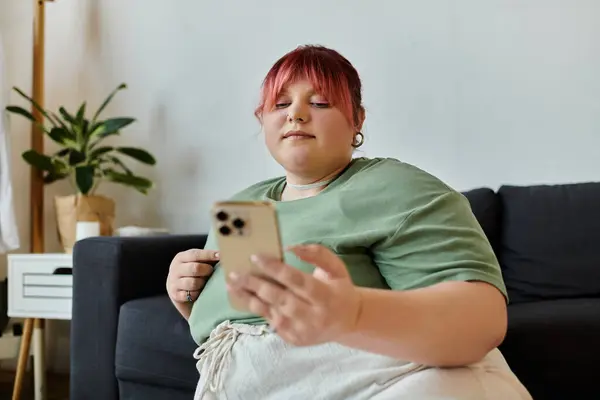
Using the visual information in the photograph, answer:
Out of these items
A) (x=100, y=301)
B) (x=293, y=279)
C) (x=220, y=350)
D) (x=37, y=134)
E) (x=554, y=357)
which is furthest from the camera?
(x=37, y=134)

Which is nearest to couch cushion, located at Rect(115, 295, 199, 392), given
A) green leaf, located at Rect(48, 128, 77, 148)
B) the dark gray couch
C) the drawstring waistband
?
the dark gray couch

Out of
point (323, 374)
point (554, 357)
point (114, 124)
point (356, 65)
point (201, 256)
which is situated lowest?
point (554, 357)

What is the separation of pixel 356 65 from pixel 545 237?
2.93 ft

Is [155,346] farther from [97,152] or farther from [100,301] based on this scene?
[97,152]

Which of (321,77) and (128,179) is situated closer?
(321,77)

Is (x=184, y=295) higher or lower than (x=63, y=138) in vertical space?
lower

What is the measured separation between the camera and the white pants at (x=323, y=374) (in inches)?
29.4

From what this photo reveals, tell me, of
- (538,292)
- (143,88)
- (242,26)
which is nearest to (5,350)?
(143,88)

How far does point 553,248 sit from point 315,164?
3.29 feet

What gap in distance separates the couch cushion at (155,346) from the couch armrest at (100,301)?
49 mm

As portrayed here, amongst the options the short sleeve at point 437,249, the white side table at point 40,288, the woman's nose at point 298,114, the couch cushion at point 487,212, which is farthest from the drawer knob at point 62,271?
the short sleeve at point 437,249

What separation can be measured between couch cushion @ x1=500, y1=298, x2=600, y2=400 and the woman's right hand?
1.84 feet

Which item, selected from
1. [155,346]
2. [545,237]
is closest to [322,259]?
[155,346]

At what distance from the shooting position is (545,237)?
1.78 m
